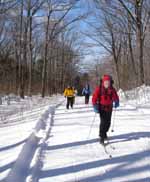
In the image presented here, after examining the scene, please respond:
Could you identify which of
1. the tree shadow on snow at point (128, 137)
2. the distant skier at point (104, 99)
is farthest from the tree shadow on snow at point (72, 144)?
the tree shadow on snow at point (128, 137)

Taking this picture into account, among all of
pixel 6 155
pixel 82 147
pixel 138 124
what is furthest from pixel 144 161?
pixel 138 124

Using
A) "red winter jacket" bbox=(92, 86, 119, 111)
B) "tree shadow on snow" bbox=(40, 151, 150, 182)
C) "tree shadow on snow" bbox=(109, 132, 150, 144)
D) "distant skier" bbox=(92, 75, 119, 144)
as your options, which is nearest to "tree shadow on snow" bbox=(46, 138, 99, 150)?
"distant skier" bbox=(92, 75, 119, 144)

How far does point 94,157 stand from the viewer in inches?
349

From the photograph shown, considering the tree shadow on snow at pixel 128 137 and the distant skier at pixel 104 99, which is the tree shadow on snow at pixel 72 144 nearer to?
the distant skier at pixel 104 99

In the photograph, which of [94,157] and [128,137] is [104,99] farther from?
[94,157]

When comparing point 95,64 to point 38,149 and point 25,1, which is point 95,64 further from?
point 38,149

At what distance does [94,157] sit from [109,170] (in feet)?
4.07

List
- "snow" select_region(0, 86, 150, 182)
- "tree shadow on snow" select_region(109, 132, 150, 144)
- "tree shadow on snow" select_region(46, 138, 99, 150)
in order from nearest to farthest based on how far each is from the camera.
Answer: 1. "snow" select_region(0, 86, 150, 182)
2. "tree shadow on snow" select_region(46, 138, 99, 150)
3. "tree shadow on snow" select_region(109, 132, 150, 144)

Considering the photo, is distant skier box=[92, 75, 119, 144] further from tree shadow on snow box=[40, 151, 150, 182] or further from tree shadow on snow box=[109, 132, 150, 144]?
tree shadow on snow box=[40, 151, 150, 182]

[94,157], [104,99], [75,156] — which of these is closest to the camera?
[94,157]

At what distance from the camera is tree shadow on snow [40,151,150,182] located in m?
7.21

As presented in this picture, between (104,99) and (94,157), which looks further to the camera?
(104,99)

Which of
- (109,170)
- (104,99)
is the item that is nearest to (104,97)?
(104,99)

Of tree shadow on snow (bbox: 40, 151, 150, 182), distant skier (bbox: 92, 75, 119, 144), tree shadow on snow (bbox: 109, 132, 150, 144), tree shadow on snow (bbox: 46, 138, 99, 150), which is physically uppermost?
distant skier (bbox: 92, 75, 119, 144)
